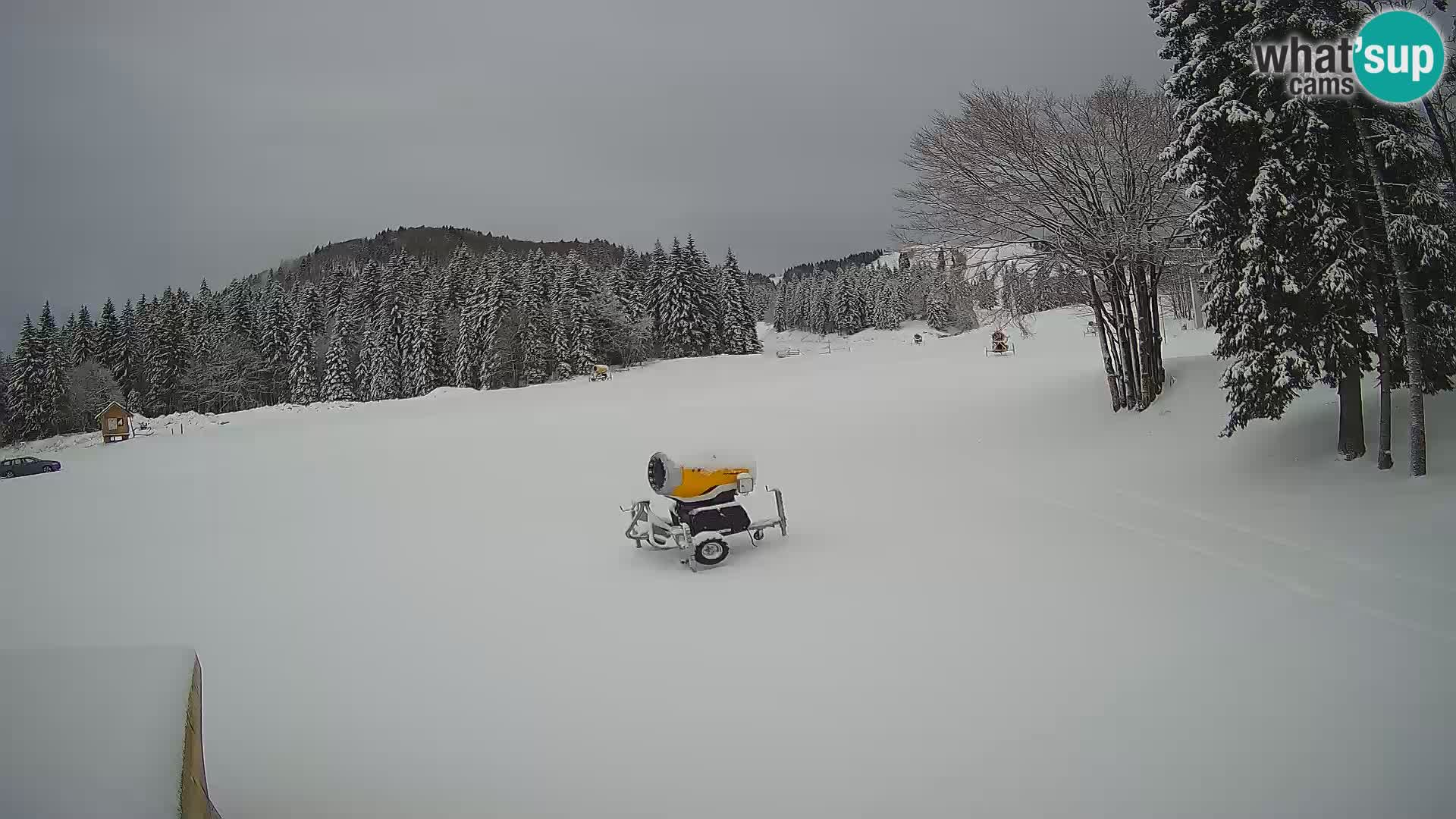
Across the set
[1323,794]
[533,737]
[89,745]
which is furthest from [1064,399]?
[89,745]

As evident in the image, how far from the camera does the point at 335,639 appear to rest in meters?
6.25

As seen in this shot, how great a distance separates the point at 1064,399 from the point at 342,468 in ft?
61.6

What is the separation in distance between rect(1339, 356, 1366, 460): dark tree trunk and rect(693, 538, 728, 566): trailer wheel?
8484 millimetres

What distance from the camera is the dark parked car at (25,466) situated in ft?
63.8

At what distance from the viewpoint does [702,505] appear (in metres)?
8.04

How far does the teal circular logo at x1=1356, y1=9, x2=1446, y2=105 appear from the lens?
7.41 meters

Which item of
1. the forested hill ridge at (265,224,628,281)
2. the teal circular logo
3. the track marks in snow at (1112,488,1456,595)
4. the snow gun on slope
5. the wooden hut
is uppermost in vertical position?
the forested hill ridge at (265,224,628,281)

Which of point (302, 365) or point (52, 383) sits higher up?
point (302, 365)

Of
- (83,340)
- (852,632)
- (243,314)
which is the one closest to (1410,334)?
(852,632)

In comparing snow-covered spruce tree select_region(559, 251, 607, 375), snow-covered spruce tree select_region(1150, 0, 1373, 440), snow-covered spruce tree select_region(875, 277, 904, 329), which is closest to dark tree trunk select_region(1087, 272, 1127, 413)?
snow-covered spruce tree select_region(1150, 0, 1373, 440)

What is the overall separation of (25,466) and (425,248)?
14389 cm

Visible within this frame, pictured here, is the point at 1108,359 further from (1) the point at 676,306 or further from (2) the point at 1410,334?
(1) the point at 676,306

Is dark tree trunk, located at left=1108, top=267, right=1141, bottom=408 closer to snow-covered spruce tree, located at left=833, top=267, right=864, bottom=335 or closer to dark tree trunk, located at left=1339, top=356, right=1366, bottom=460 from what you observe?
dark tree trunk, located at left=1339, top=356, right=1366, bottom=460

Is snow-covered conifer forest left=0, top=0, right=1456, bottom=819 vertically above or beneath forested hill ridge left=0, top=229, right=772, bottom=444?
beneath
